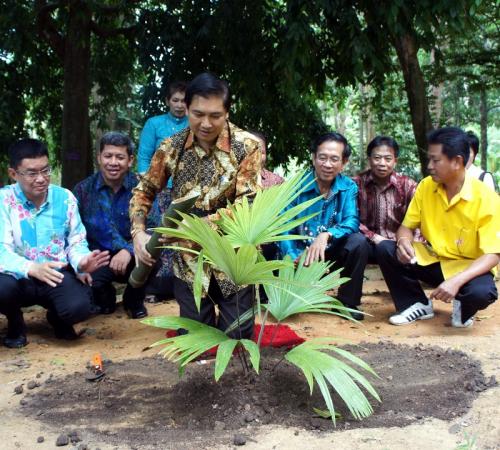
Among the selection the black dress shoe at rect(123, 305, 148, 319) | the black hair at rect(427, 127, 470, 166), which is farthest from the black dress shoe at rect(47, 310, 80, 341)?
the black hair at rect(427, 127, 470, 166)

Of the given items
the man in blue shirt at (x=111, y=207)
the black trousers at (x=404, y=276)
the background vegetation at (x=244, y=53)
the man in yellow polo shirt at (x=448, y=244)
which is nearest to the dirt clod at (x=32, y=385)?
the man in blue shirt at (x=111, y=207)

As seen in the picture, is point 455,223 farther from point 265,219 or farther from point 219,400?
point 219,400

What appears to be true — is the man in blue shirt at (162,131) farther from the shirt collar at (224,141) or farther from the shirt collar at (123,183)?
the shirt collar at (224,141)

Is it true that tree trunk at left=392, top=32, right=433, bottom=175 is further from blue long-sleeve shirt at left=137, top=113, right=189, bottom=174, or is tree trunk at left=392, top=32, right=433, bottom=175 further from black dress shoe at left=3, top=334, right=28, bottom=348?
black dress shoe at left=3, top=334, right=28, bottom=348

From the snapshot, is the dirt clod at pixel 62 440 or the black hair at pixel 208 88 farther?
the black hair at pixel 208 88

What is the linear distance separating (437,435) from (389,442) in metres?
0.21

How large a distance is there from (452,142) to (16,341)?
122 inches

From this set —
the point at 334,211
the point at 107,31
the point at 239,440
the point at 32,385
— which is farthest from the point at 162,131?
the point at 239,440

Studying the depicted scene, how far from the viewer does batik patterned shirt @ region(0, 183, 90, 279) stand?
398 cm

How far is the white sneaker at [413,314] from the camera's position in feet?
14.5

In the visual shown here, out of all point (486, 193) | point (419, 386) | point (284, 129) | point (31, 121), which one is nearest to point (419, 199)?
point (486, 193)

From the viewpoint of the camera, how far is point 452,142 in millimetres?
3893

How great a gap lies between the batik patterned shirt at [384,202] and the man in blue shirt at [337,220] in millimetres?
364

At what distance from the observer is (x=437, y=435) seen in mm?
2475
